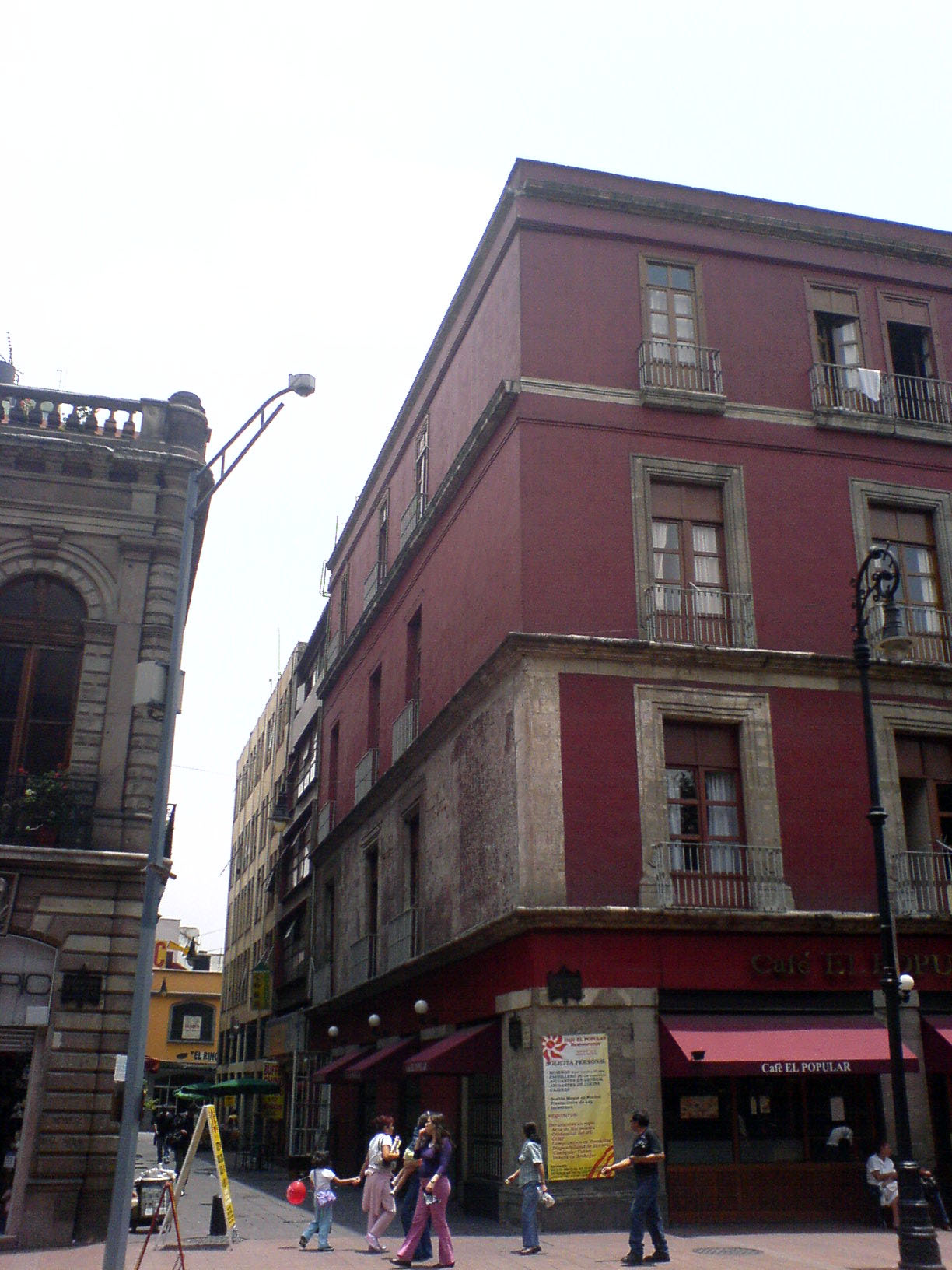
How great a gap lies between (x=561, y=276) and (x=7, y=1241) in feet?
60.7

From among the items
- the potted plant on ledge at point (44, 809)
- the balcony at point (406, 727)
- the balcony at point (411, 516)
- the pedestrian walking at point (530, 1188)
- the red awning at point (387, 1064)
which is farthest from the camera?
the balcony at point (411, 516)

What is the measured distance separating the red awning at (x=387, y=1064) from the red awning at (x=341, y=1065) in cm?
183

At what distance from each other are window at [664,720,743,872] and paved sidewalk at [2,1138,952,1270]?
560cm

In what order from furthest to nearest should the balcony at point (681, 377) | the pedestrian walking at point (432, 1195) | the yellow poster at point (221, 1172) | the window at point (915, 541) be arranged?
the window at point (915, 541)
the balcony at point (681, 377)
the yellow poster at point (221, 1172)
the pedestrian walking at point (432, 1195)

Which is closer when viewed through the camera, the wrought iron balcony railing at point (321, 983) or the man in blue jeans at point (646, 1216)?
the man in blue jeans at point (646, 1216)

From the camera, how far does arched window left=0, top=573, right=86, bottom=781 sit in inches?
753

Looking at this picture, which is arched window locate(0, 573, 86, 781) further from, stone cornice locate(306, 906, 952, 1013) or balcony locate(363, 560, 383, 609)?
balcony locate(363, 560, 383, 609)

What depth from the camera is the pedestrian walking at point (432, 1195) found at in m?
14.2

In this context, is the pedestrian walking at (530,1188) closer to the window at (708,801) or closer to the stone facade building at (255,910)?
the window at (708,801)

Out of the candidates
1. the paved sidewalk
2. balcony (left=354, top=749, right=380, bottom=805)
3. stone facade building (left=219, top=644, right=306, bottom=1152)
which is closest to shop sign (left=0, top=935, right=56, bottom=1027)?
the paved sidewalk

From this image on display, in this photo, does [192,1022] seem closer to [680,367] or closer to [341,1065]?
[341,1065]

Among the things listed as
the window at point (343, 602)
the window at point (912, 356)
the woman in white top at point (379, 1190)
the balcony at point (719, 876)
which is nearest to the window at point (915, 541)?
the window at point (912, 356)

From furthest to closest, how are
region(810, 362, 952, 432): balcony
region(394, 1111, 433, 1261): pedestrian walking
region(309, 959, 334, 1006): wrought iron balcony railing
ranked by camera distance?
region(309, 959, 334, 1006): wrought iron balcony railing, region(810, 362, 952, 432): balcony, region(394, 1111, 433, 1261): pedestrian walking

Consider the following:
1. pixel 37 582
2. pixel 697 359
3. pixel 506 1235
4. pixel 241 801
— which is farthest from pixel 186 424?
pixel 241 801
